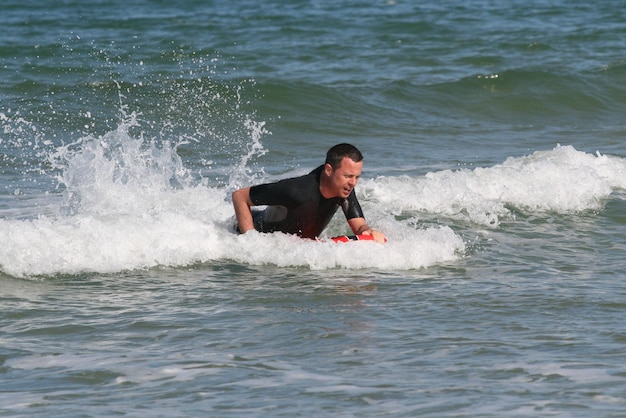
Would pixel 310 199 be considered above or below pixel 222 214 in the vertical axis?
above

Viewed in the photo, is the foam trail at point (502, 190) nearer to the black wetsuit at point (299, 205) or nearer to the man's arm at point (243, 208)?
the black wetsuit at point (299, 205)

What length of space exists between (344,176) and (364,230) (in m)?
0.62

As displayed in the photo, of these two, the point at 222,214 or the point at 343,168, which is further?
the point at 222,214

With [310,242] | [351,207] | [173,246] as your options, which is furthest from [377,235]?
[173,246]

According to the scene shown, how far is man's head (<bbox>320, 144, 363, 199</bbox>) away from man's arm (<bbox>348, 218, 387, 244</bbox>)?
40cm

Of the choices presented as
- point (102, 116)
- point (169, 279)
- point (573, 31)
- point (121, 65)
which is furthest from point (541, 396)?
point (573, 31)

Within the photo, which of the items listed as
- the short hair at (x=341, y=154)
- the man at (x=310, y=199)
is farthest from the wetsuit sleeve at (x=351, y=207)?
the short hair at (x=341, y=154)

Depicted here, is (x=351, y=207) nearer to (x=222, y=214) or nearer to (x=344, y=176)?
(x=344, y=176)

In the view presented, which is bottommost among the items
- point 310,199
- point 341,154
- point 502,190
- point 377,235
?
point 502,190

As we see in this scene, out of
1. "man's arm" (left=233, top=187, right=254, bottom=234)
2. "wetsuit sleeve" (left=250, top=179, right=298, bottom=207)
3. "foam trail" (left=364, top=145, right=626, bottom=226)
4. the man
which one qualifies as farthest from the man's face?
"foam trail" (left=364, top=145, right=626, bottom=226)

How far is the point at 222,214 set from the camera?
9734 millimetres

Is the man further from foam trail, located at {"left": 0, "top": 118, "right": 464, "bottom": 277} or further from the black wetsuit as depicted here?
foam trail, located at {"left": 0, "top": 118, "right": 464, "bottom": 277}

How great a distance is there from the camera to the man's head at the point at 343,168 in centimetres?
785

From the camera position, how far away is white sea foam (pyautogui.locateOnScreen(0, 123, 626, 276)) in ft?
Answer: 27.4
